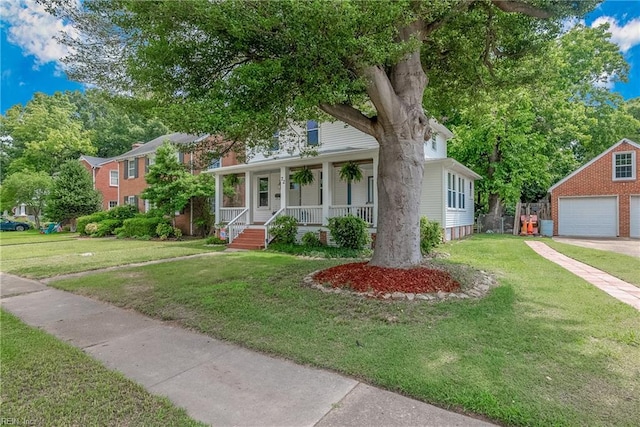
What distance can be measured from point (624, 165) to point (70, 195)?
33.3 metres

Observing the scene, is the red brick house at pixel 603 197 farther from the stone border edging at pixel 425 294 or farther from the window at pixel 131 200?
the window at pixel 131 200

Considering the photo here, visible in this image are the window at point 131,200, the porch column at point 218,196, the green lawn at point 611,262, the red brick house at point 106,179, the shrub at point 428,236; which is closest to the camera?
the green lawn at point 611,262

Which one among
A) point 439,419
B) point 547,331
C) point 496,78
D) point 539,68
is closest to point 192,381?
point 439,419

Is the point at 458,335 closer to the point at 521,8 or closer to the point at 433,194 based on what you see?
the point at 521,8

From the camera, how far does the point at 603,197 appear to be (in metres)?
17.7

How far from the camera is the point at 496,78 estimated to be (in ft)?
30.2

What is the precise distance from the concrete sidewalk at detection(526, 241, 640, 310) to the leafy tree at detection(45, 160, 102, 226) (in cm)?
2737

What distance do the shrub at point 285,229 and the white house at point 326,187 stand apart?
1.15 feet

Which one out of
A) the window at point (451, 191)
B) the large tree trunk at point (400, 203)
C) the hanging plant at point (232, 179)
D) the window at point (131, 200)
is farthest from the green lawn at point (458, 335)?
the window at point (131, 200)

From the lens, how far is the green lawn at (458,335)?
9.25 ft

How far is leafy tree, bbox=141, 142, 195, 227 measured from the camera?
18109 millimetres

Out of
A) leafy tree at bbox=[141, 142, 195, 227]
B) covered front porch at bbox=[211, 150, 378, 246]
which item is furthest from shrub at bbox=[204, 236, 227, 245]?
leafy tree at bbox=[141, 142, 195, 227]

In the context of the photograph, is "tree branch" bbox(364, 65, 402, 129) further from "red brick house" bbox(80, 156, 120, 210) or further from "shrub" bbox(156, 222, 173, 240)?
"red brick house" bbox(80, 156, 120, 210)

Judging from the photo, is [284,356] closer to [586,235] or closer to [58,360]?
[58,360]
